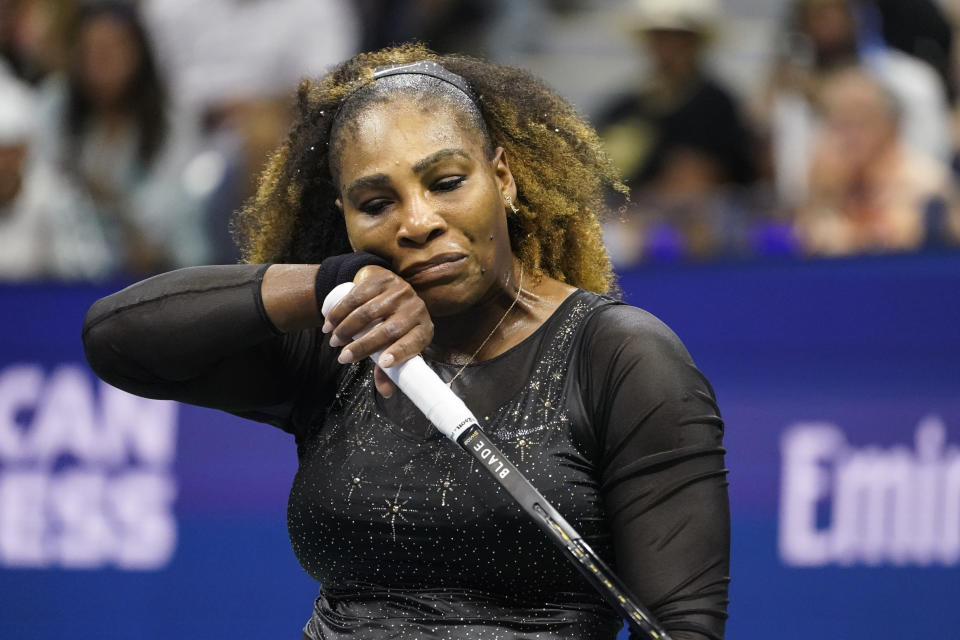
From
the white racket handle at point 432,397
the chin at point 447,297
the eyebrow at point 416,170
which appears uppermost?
the eyebrow at point 416,170

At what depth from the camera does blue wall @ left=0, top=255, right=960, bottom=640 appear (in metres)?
3.19

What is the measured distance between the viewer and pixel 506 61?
12.6 feet

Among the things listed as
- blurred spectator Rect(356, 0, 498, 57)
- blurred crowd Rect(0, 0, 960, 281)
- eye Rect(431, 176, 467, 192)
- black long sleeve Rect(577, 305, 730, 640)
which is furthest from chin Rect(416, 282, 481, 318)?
blurred spectator Rect(356, 0, 498, 57)

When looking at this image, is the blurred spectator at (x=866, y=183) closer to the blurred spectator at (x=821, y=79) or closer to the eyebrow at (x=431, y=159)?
the blurred spectator at (x=821, y=79)

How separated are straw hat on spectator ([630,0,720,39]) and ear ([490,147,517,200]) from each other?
2594 mm

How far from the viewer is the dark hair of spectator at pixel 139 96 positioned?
4367mm

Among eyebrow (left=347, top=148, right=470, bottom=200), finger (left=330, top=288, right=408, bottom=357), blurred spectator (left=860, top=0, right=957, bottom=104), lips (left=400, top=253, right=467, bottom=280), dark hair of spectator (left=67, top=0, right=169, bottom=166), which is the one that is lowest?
finger (left=330, top=288, right=408, bottom=357)

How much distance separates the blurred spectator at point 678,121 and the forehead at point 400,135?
2266 millimetres

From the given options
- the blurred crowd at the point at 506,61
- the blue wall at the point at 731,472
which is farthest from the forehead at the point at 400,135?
the blue wall at the point at 731,472

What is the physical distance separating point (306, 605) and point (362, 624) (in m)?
1.89

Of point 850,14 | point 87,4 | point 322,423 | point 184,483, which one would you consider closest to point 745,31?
→ point 850,14

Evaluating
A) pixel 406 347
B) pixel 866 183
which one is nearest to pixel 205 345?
pixel 406 347

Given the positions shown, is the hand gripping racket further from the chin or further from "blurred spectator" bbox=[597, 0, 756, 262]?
"blurred spectator" bbox=[597, 0, 756, 262]

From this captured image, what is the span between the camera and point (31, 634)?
11.8 ft
